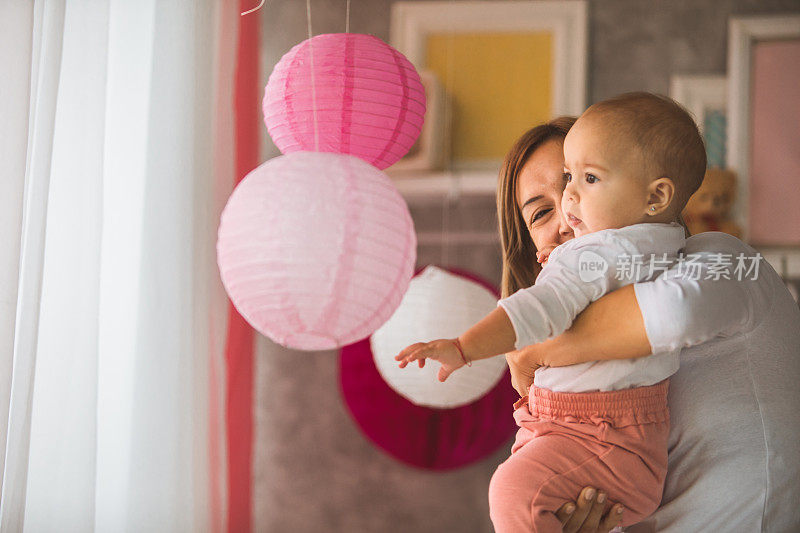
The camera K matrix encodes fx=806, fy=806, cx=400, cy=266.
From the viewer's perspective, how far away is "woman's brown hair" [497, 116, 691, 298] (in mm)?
1335

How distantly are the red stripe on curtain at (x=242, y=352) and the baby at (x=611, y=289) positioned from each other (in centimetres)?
121

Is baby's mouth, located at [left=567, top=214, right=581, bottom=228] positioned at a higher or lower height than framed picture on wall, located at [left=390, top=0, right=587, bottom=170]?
lower

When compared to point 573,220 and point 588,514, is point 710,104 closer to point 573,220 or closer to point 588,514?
point 573,220

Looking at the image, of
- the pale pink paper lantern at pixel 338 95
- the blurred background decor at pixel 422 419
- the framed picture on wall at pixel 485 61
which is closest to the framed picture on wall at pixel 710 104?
the framed picture on wall at pixel 485 61

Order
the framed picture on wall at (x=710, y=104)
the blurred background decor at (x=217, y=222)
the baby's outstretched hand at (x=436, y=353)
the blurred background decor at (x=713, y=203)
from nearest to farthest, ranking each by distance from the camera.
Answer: the baby's outstretched hand at (x=436, y=353) < the blurred background decor at (x=217, y=222) < the blurred background decor at (x=713, y=203) < the framed picture on wall at (x=710, y=104)

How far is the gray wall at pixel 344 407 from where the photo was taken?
9.27ft

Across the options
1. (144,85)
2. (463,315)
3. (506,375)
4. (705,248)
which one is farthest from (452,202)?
(705,248)

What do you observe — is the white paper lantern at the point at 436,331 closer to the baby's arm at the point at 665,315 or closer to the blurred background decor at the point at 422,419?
the blurred background decor at the point at 422,419

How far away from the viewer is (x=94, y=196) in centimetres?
138

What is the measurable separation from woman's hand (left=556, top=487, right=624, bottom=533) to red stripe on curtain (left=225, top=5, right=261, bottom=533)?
→ 1.24 metres

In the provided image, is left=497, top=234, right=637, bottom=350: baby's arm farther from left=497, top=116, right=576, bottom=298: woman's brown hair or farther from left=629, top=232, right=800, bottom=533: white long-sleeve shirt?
left=497, top=116, right=576, bottom=298: woman's brown hair

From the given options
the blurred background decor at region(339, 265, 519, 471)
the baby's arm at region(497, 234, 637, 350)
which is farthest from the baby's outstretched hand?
the blurred background decor at region(339, 265, 519, 471)

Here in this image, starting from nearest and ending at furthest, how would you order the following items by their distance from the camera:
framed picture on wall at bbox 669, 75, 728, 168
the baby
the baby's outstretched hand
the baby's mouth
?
the baby's outstretched hand, the baby, the baby's mouth, framed picture on wall at bbox 669, 75, 728, 168

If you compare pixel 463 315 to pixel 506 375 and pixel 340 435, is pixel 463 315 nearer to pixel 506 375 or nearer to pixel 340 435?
pixel 506 375
